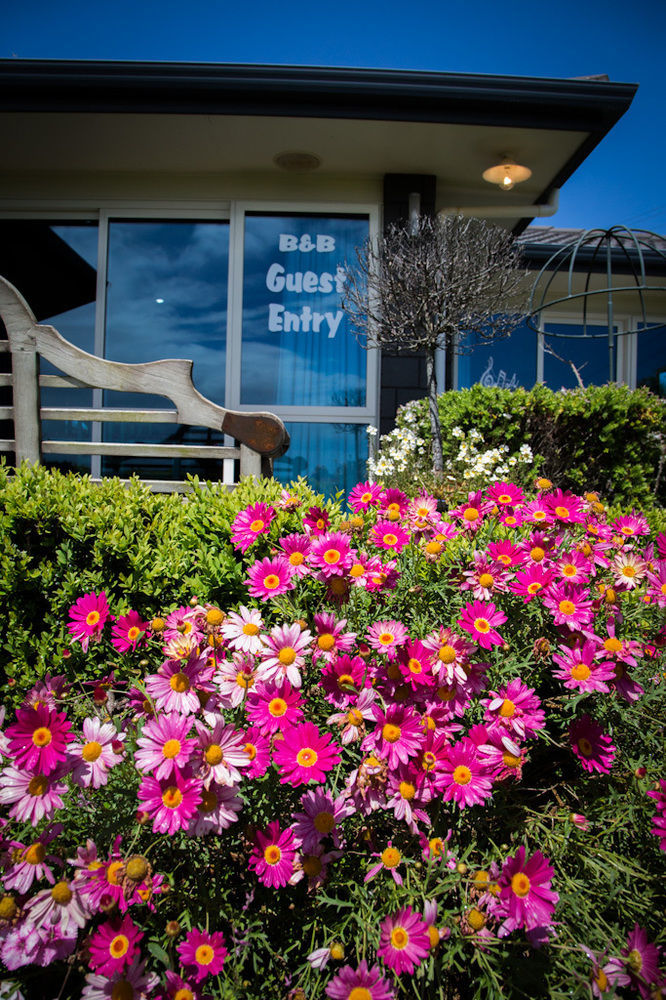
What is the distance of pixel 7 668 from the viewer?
177cm

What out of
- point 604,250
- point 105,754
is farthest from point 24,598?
point 604,250

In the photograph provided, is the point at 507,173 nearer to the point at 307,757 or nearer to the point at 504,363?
the point at 504,363

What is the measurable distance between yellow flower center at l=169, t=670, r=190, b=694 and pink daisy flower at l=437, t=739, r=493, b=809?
44 centimetres

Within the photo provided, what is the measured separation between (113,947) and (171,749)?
280 mm

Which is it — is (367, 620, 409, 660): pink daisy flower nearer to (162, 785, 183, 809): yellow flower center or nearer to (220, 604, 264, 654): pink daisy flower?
(220, 604, 264, 654): pink daisy flower

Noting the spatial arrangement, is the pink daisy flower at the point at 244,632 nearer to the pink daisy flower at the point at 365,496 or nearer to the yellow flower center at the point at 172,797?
the yellow flower center at the point at 172,797

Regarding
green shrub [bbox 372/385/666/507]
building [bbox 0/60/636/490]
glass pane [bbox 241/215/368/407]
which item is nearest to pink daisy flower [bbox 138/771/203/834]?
green shrub [bbox 372/385/666/507]

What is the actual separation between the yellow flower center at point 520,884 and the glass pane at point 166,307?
17.2ft

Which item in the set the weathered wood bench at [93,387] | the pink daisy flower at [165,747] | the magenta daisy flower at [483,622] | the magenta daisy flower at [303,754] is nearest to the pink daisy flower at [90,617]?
the pink daisy flower at [165,747]

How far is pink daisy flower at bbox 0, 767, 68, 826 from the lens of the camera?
2.97ft

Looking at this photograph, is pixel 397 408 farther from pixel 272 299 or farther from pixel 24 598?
pixel 24 598

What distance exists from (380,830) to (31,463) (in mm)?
1823

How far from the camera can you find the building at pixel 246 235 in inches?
205

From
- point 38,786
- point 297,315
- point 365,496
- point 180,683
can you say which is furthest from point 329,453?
point 38,786
